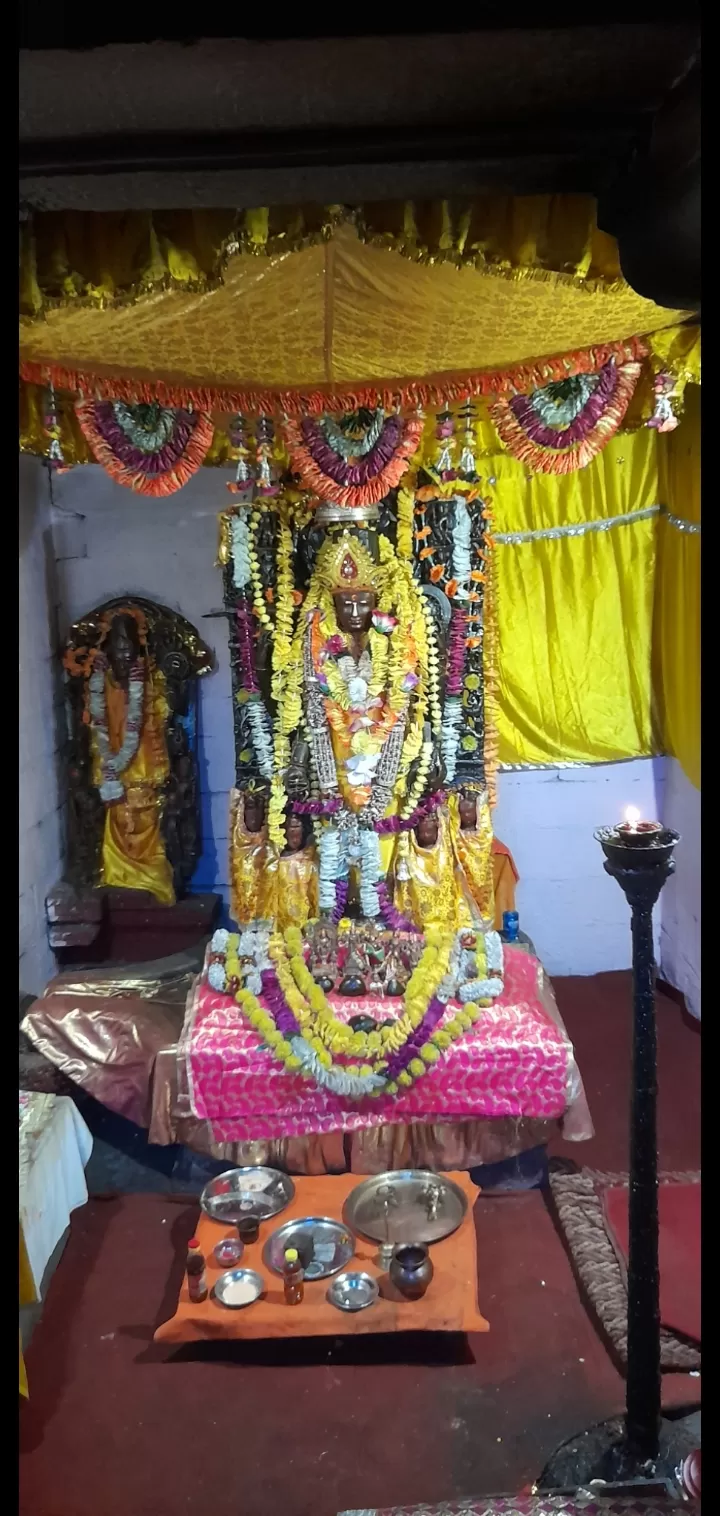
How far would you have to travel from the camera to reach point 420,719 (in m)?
4.25

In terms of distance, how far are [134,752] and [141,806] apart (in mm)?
283

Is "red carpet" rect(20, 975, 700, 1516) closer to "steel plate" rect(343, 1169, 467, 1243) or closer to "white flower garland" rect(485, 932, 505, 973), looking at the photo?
"steel plate" rect(343, 1169, 467, 1243)

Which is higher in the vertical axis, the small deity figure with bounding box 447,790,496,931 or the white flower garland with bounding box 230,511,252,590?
the white flower garland with bounding box 230,511,252,590

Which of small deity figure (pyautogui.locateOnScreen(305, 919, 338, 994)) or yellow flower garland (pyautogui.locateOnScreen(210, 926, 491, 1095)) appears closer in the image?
yellow flower garland (pyautogui.locateOnScreen(210, 926, 491, 1095))

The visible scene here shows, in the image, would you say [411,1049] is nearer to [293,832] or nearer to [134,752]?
[293,832]

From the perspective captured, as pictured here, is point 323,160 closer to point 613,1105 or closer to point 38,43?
point 38,43

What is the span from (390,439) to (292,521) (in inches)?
35.3

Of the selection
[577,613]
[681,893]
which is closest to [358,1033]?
[681,893]

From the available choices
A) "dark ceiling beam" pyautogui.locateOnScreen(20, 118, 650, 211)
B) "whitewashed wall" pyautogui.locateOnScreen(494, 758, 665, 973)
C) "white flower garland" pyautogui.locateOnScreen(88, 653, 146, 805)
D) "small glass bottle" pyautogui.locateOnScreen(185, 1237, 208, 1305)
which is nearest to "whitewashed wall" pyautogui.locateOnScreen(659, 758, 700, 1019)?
"whitewashed wall" pyautogui.locateOnScreen(494, 758, 665, 973)

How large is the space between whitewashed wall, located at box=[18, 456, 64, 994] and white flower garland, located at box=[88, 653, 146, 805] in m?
0.22

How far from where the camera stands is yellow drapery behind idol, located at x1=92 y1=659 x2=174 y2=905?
4926mm

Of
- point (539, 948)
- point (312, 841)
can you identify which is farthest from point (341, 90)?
point (539, 948)

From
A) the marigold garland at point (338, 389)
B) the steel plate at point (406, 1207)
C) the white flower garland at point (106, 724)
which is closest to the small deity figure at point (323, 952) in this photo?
the steel plate at point (406, 1207)

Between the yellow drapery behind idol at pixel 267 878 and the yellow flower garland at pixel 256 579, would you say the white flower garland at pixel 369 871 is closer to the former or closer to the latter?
the yellow drapery behind idol at pixel 267 878
